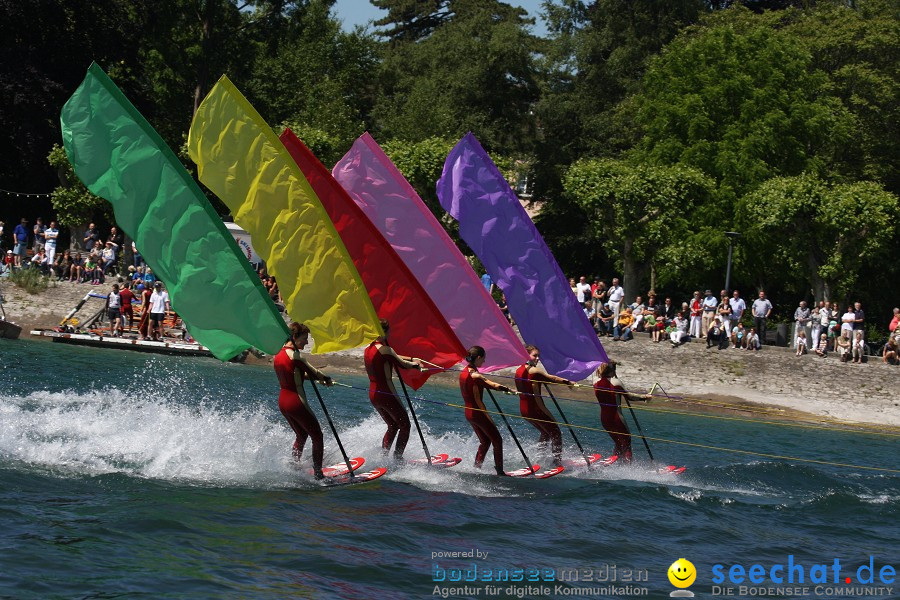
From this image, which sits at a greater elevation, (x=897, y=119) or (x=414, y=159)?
(x=897, y=119)

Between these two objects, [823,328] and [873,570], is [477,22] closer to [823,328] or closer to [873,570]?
[823,328]

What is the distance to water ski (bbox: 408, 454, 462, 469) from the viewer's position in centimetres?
1570

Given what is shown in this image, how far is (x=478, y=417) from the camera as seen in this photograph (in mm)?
15539

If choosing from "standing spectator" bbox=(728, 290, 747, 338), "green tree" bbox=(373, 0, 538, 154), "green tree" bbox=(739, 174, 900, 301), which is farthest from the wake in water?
"green tree" bbox=(373, 0, 538, 154)

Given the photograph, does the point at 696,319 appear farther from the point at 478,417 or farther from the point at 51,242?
the point at 51,242

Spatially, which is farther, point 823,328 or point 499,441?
point 823,328

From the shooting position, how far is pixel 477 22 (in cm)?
5478

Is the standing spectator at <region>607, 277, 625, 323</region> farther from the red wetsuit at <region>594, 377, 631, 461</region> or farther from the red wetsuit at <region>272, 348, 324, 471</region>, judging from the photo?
the red wetsuit at <region>272, 348, 324, 471</region>

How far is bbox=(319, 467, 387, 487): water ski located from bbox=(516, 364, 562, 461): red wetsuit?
254 cm

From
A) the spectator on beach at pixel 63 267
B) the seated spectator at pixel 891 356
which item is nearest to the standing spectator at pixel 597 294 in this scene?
the seated spectator at pixel 891 356

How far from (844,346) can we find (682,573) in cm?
1853

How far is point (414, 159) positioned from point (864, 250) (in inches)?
525

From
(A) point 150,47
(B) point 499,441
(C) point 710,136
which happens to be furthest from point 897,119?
(B) point 499,441

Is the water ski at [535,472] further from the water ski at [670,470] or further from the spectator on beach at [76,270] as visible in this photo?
the spectator on beach at [76,270]
